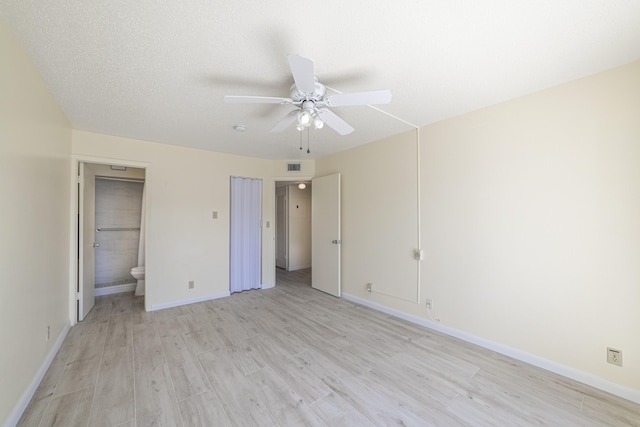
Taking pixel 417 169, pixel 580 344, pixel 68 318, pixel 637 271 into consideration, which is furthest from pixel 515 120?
pixel 68 318

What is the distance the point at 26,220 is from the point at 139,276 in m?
2.79

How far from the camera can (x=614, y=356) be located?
6.24 feet

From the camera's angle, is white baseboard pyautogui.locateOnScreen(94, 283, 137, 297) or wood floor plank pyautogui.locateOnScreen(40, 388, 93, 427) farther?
white baseboard pyautogui.locateOnScreen(94, 283, 137, 297)

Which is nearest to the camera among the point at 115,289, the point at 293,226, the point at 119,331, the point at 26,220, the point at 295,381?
the point at 26,220

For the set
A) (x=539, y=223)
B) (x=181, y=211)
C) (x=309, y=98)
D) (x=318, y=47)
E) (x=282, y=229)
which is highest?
(x=318, y=47)

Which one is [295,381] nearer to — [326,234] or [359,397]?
[359,397]

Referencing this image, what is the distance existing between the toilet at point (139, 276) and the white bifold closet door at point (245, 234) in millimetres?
1471

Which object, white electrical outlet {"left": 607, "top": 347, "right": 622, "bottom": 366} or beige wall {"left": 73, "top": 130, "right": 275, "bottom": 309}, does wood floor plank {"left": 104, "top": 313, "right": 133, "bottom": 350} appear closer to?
beige wall {"left": 73, "top": 130, "right": 275, "bottom": 309}

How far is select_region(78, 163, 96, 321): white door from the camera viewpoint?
3.20 meters

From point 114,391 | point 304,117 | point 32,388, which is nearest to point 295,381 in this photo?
point 114,391

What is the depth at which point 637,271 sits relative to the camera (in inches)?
71.2

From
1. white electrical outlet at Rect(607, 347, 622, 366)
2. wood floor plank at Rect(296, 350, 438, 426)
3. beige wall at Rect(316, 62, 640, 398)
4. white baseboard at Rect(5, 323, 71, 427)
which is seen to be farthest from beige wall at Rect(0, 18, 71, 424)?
white electrical outlet at Rect(607, 347, 622, 366)

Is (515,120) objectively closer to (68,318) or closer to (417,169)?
(417,169)

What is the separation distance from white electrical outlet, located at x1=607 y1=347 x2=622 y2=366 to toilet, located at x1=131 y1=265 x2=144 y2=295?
5699mm
